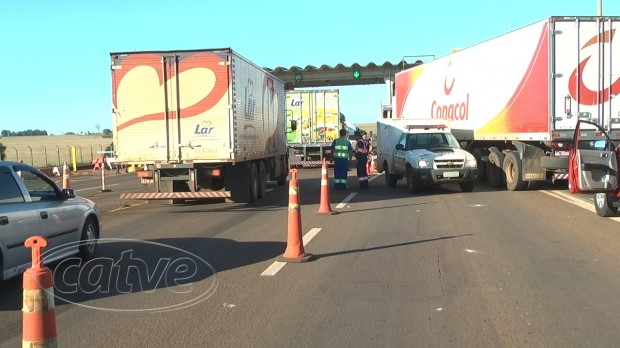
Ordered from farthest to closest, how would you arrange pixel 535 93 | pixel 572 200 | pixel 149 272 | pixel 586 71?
pixel 535 93, pixel 586 71, pixel 572 200, pixel 149 272

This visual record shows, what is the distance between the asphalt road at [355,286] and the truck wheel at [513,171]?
4946 mm

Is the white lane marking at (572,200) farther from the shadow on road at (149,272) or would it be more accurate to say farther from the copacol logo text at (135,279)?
the copacol logo text at (135,279)

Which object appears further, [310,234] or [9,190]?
[310,234]

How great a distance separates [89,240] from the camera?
831 centimetres

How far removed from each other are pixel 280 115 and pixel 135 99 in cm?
767

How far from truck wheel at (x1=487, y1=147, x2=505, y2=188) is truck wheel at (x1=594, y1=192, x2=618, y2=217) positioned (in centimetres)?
674

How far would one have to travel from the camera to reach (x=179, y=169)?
45.0 ft

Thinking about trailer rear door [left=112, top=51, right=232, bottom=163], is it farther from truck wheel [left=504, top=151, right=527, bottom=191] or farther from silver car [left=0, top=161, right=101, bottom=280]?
truck wheel [left=504, top=151, right=527, bottom=191]

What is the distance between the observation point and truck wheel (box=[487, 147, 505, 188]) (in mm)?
18312

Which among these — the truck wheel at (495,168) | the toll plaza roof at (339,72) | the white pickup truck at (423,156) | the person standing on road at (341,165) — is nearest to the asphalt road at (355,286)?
the white pickup truck at (423,156)

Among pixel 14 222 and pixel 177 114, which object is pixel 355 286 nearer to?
pixel 14 222

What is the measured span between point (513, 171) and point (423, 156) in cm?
270

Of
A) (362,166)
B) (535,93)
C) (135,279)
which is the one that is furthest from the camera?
(362,166)

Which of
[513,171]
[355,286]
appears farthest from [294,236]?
[513,171]
